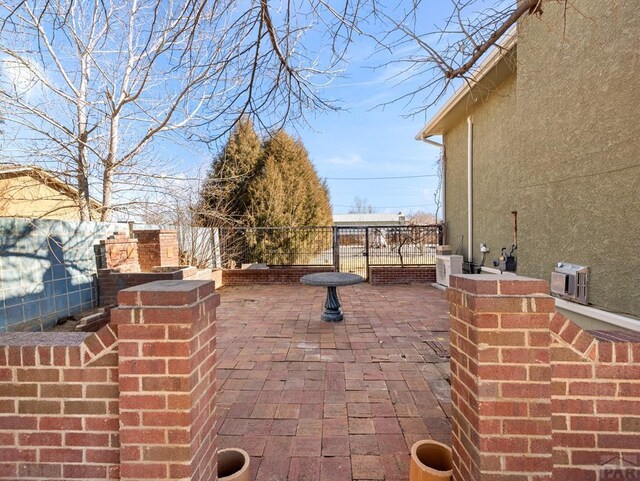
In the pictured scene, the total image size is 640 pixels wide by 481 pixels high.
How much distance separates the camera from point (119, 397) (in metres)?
1.45

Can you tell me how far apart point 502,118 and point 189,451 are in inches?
267

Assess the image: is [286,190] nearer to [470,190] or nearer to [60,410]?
[470,190]

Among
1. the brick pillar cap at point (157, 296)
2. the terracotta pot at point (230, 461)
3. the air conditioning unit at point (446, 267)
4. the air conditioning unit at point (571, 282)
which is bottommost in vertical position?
the terracotta pot at point (230, 461)

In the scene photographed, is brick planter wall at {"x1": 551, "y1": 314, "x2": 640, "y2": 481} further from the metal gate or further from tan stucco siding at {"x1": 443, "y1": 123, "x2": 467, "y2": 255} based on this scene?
the metal gate

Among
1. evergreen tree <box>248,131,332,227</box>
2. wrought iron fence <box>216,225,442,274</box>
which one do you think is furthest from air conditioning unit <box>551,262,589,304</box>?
evergreen tree <box>248,131,332,227</box>

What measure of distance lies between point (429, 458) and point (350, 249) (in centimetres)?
776

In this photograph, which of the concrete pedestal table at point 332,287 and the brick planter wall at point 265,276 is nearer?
the concrete pedestal table at point 332,287

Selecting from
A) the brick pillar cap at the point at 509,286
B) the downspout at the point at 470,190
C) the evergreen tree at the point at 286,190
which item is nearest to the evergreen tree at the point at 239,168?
the evergreen tree at the point at 286,190

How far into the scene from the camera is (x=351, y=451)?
6.93ft

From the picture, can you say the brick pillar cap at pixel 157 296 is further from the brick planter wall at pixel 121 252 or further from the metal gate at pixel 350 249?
the metal gate at pixel 350 249

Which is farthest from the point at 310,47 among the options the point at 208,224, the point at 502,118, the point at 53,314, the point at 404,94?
the point at 208,224

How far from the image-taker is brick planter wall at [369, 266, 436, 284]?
8.94 m

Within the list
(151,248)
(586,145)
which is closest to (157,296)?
(586,145)

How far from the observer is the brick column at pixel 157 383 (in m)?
1.41
